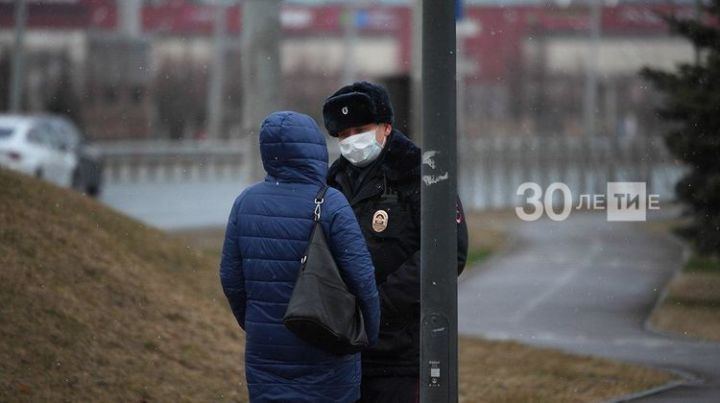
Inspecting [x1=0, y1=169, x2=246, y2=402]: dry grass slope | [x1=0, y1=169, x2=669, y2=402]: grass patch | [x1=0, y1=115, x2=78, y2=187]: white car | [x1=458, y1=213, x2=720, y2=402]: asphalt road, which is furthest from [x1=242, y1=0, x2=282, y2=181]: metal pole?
[x1=0, y1=115, x2=78, y2=187]: white car

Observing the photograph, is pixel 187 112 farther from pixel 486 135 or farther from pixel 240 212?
pixel 240 212

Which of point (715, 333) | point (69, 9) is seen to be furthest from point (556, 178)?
point (715, 333)

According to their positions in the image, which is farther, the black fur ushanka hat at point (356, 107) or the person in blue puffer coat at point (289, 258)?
the black fur ushanka hat at point (356, 107)

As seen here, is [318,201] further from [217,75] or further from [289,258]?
[217,75]

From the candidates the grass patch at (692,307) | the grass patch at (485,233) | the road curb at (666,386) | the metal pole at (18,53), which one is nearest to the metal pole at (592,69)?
the grass patch at (485,233)

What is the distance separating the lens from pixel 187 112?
49.5 metres

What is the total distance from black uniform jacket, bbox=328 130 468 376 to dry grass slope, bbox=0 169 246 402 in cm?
244

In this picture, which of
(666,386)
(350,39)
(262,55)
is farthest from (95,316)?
(350,39)

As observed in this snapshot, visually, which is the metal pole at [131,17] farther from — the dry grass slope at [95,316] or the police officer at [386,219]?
the police officer at [386,219]

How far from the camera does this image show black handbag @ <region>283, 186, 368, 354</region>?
521 centimetres

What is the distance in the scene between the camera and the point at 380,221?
227 inches

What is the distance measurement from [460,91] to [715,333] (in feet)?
73.2

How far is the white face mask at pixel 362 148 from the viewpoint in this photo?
19.0 feet

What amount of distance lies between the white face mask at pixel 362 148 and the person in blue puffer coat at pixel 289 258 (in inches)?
13.7
